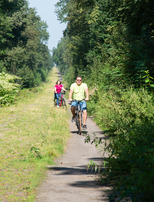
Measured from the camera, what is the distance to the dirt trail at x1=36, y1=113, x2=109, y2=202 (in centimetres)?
486

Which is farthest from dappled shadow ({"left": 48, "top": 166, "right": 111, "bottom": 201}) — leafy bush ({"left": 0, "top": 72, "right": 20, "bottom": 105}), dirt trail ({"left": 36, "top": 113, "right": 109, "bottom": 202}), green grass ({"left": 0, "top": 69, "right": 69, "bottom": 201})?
leafy bush ({"left": 0, "top": 72, "right": 20, "bottom": 105})

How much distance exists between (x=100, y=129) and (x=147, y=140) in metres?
7.71

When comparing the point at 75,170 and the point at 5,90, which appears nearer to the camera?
the point at 75,170

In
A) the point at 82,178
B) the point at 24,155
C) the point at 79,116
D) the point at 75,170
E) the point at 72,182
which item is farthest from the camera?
the point at 79,116

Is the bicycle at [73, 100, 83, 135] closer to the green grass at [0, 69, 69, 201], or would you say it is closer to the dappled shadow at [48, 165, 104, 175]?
the green grass at [0, 69, 69, 201]

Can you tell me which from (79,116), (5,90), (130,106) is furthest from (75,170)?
(5,90)

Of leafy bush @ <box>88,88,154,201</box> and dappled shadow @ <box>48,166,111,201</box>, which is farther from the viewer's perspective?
dappled shadow @ <box>48,166,111,201</box>

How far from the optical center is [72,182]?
5746 millimetres

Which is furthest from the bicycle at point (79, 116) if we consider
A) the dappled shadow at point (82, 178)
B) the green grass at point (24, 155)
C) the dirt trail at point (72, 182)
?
the dappled shadow at point (82, 178)

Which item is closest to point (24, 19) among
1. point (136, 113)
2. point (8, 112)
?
point (8, 112)

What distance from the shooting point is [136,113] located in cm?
920

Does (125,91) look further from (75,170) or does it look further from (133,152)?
(133,152)

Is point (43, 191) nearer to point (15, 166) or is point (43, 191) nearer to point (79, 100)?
point (15, 166)

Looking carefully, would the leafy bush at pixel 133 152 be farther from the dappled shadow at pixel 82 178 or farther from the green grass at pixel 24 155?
the green grass at pixel 24 155
